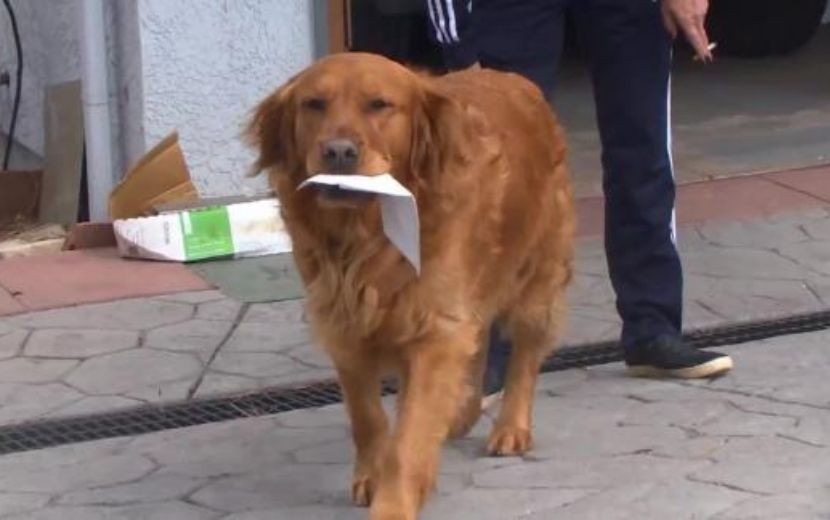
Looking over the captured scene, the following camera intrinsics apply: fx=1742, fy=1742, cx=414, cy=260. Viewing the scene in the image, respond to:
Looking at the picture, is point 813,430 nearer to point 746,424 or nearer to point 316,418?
point 746,424

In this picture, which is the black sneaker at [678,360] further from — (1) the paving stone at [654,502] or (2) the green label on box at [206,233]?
(2) the green label on box at [206,233]

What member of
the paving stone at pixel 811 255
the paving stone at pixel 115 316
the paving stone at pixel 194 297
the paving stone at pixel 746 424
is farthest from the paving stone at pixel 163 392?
the paving stone at pixel 811 255

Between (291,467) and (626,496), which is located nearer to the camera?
(626,496)

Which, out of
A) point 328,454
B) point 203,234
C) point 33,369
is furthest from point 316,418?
point 203,234

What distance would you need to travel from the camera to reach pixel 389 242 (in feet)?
13.4

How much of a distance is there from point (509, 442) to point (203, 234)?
240cm

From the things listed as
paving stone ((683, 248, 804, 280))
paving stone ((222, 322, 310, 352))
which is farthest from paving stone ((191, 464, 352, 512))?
paving stone ((683, 248, 804, 280))

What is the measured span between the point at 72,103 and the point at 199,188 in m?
0.82

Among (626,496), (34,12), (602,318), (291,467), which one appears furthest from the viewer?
(34,12)

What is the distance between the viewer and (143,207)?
23.0ft

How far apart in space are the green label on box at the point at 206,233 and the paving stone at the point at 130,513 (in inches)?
94.6

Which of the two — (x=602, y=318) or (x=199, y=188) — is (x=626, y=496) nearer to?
(x=602, y=318)

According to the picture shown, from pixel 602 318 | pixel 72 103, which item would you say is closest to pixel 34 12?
pixel 72 103

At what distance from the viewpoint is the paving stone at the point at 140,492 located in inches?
178
